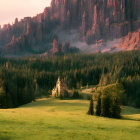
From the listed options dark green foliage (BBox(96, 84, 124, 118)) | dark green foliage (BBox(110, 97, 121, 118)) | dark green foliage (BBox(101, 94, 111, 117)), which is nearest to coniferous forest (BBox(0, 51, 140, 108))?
dark green foliage (BBox(96, 84, 124, 118))

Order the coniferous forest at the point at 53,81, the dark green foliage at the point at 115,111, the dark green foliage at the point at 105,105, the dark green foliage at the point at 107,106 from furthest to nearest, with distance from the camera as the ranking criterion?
the coniferous forest at the point at 53,81, the dark green foliage at the point at 105,105, the dark green foliage at the point at 107,106, the dark green foliage at the point at 115,111

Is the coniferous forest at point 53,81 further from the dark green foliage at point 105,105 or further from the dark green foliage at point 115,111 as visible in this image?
the dark green foliage at point 115,111

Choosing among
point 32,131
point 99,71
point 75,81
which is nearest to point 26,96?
point 32,131

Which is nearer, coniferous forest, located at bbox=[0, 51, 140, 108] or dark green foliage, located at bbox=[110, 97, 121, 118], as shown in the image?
dark green foliage, located at bbox=[110, 97, 121, 118]

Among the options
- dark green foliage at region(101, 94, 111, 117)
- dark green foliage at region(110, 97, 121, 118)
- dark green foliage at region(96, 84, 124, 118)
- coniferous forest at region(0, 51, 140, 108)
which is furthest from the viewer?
coniferous forest at region(0, 51, 140, 108)

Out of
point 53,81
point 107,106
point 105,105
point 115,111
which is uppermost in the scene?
point 53,81

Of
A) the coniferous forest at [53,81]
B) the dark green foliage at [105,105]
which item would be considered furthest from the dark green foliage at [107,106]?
the coniferous forest at [53,81]

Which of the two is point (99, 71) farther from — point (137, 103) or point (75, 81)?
point (137, 103)

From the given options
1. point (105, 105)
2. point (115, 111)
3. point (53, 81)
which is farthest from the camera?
point (53, 81)

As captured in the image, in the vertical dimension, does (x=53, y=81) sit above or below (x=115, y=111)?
above

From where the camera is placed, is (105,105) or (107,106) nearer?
(107,106)

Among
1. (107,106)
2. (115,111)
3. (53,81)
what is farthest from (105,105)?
(53,81)

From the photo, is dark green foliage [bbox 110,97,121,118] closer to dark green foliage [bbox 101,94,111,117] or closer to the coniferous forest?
dark green foliage [bbox 101,94,111,117]

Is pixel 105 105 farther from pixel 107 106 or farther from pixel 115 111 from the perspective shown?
pixel 115 111
